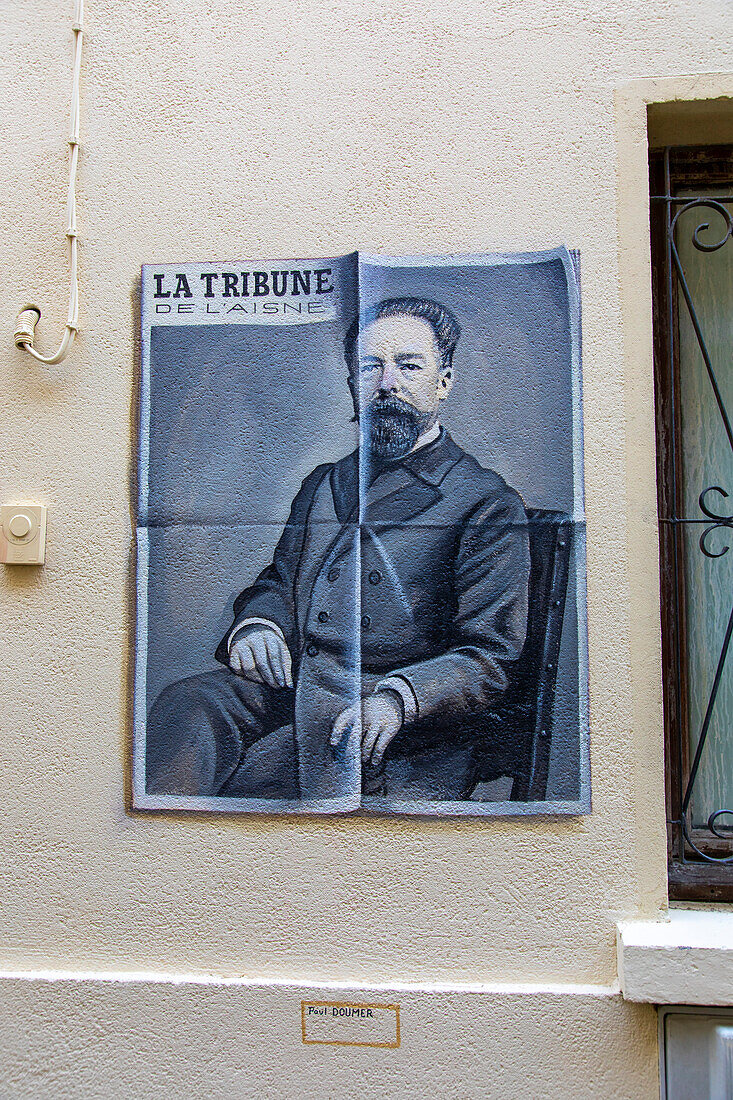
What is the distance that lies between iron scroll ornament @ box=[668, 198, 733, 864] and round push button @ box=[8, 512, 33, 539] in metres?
2.35

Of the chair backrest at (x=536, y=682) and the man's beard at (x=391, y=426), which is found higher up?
the man's beard at (x=391, y=426)

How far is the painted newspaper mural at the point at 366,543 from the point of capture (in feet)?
8.21

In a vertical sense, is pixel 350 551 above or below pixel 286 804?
above

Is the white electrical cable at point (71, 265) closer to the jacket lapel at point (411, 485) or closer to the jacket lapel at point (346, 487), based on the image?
the jacket lapel at point (346, 487)

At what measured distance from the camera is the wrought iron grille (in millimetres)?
2549

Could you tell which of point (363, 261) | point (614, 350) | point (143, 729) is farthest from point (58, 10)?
point (143, 729)

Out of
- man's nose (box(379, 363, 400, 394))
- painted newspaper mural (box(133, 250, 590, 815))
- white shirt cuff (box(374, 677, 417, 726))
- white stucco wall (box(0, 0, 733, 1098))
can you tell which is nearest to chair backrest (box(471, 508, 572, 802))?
painted newspaper mural (box(133, 250, 590, 815))

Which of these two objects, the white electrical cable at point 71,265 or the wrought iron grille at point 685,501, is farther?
the white electrical cable at point 71,265

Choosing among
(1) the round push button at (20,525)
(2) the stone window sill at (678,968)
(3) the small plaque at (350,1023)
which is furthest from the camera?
(1) the round push button at (20,525)

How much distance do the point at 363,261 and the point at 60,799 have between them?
7.16ft

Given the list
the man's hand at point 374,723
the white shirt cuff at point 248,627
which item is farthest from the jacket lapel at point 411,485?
the man's hand at point 374,723

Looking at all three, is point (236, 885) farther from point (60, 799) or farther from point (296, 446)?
point (296, 446)

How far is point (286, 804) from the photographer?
8.29 ft

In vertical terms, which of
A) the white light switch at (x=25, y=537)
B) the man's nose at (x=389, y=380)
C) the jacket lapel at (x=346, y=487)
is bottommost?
the white light switch at (x=25, y=537)
